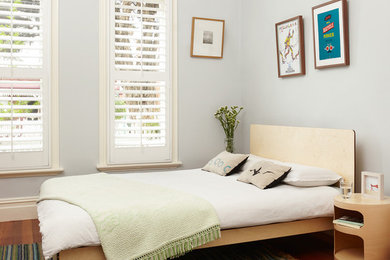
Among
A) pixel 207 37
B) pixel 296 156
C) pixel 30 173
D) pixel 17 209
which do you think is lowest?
pixel 17 209

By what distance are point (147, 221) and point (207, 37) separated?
2660 mm

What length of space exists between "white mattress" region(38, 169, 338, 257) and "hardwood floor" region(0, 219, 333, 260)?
1.12 ft

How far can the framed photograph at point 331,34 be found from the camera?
2.99 meters

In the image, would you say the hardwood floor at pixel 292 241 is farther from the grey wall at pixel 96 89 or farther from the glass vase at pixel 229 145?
the glass vase at pixel 229 145

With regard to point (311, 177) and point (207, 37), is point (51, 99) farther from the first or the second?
point (311, 177)

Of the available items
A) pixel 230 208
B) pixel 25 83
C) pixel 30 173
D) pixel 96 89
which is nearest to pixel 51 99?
pixel 25 83

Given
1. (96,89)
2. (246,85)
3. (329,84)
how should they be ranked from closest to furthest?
(329,84)
(96,89)
(246,85)

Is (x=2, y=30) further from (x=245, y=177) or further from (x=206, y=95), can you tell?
(x=245, y=177)

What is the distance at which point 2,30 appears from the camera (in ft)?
11.9

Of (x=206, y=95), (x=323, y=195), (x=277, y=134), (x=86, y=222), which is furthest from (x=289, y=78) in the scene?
(x=86, y=222)

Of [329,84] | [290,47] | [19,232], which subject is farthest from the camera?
[290,47]

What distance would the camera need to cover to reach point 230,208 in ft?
8.25

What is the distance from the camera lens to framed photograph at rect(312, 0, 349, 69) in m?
2.99

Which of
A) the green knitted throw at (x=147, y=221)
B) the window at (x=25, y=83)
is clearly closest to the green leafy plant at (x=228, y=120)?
the green knitted throw at (x=147, y=221)
